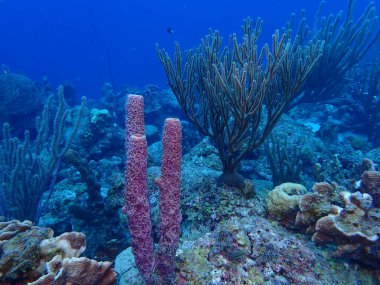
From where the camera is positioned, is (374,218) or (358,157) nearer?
(374,218)

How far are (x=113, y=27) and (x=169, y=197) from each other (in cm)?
12265

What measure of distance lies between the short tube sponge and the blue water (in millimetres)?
69088

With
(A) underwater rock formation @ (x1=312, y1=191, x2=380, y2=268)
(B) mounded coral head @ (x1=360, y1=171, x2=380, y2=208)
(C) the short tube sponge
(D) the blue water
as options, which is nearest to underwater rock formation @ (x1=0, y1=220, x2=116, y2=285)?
(C) the short tube sponge

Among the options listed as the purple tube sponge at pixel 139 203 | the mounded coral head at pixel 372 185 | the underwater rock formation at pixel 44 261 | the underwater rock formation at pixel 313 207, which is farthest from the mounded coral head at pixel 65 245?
the mounded coral head at pixel 372 185

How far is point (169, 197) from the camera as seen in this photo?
2629 millimetres

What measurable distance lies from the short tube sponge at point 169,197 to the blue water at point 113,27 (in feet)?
227

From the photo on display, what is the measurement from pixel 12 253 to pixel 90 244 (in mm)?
2259

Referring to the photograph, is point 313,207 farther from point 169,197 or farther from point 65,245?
point 65,245

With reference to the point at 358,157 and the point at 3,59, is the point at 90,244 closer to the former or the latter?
the point at 358,157

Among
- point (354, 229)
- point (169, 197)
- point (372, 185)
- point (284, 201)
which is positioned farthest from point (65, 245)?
point (372, 185)

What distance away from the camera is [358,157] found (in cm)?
694

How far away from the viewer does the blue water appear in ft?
265

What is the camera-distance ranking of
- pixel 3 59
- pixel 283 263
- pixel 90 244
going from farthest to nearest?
pixel 3 59 → pixel 90 244 → pixel 283 263

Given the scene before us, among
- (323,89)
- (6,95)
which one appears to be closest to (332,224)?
(323,89)
